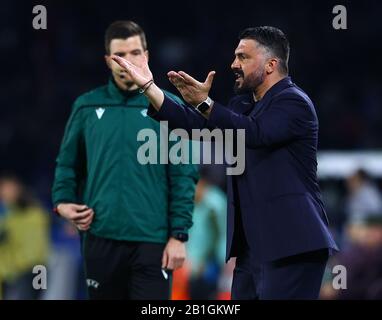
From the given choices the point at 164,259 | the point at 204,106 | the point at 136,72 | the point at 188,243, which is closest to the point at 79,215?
the point at 164,259

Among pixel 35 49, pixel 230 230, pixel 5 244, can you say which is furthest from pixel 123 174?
pixel 35 49

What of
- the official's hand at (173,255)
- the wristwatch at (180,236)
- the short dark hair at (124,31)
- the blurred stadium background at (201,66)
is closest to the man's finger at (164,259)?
the official's hand at (173,255)

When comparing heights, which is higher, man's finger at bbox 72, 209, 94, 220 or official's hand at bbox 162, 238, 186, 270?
man's finger at bbox 72, 209, 94, 220

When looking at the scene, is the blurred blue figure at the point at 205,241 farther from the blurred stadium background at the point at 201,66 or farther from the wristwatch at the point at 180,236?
the wristwatch at the point at 180,236

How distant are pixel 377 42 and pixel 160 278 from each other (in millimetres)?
13392

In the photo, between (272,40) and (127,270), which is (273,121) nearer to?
(272,40)

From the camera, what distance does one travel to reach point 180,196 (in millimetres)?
6277

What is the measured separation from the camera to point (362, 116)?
1731cm

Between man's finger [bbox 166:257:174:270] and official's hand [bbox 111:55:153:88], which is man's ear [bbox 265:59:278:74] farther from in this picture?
man's finger [bbox 166:257:174:270]

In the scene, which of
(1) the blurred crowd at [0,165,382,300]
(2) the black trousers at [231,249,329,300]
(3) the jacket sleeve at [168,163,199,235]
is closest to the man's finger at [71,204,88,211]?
(3) the jacket sleeve at [168,163,199,235]

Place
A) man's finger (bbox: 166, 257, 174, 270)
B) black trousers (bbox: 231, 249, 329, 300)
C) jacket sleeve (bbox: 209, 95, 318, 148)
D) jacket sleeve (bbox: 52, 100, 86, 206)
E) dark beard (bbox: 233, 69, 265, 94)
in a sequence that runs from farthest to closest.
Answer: jacket sleeve (bbox: 52, 100, 86, 206)
man's finger (bbox: 166, 257, 174, 270)
dark beard (bbox: 233, 69, 265, 94)
black trousers (bbox: 231, 249, 329, 300)
jacket sleeve (bbox: 209, 95, 318, 148)

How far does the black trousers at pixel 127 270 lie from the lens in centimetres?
617

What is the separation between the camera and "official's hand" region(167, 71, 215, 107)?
5.00 meters

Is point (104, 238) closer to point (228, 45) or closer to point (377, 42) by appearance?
point (228, 45)
